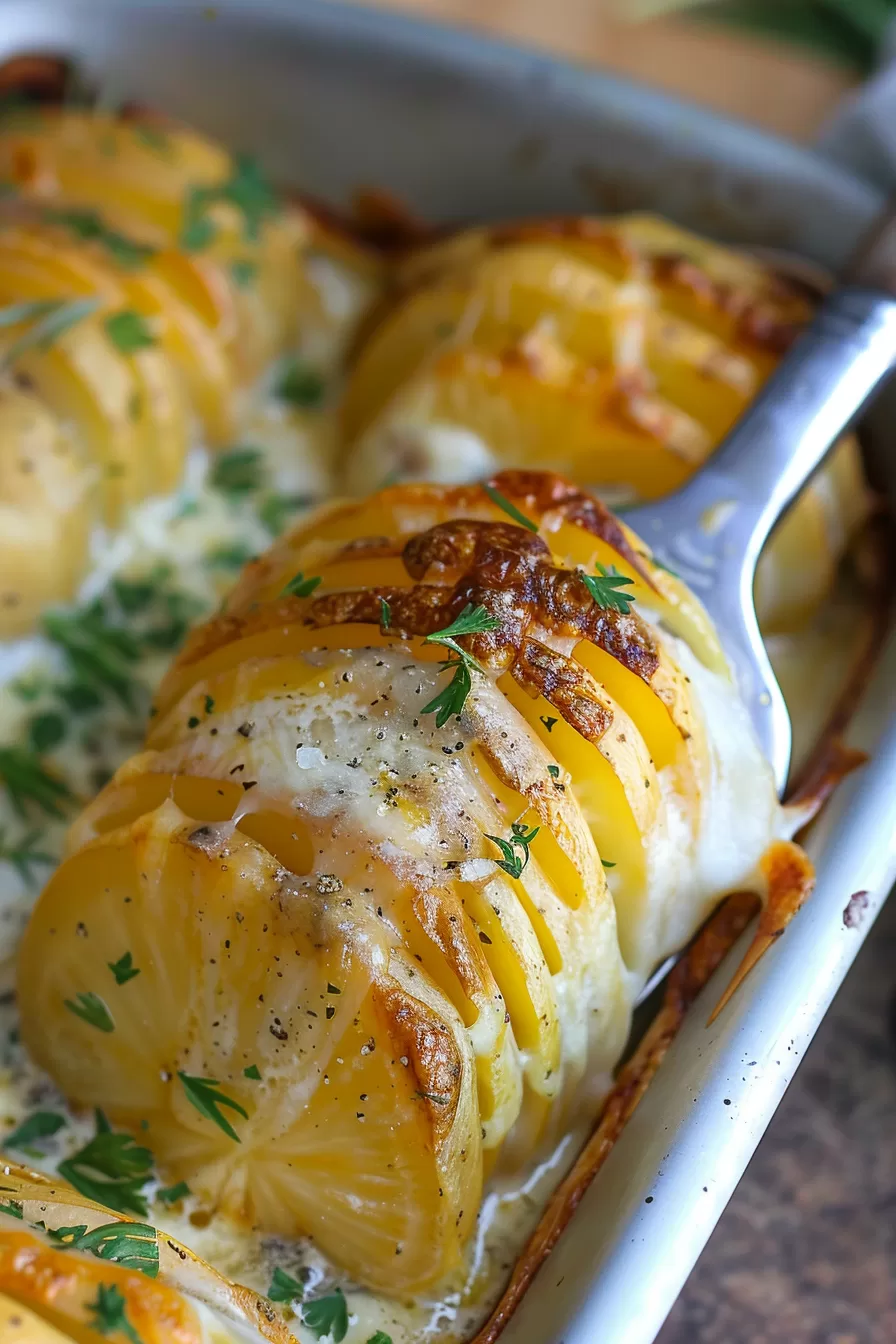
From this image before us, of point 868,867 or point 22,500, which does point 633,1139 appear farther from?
A: point 22,500

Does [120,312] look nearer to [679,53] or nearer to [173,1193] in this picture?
[173,1193]

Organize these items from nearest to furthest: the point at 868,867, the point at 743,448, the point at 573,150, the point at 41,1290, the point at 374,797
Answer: the point at 41,1290 < the point at 374,797 < the point at 868,867 < the point at 743,448 < the point at 573,150

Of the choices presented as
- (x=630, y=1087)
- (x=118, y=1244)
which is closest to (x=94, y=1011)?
(x=118, y=1244)

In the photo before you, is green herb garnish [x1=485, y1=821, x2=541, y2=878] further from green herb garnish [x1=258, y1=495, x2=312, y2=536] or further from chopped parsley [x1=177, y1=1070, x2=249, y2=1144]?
green herb garnish [x1=258, y1=495, x2=312, y2=536]

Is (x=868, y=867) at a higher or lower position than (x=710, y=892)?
higher

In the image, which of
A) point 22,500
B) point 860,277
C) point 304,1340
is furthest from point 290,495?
point 304,1340

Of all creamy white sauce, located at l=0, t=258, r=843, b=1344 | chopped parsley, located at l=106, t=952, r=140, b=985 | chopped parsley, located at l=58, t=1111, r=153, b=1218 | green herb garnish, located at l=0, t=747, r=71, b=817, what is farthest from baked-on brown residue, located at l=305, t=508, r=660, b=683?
chopped parsley, located at l=58, t=1111, r=153, b=1218
